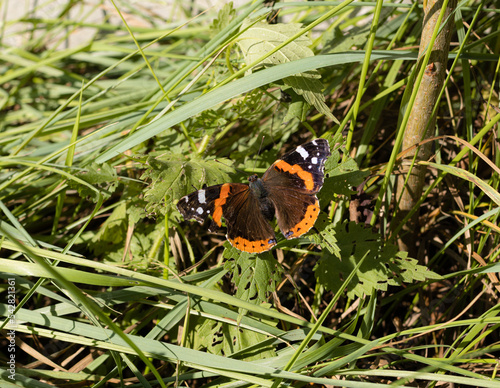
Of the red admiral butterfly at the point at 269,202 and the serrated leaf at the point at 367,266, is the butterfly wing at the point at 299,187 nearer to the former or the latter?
the red admiral butterfly at the point at 269,202

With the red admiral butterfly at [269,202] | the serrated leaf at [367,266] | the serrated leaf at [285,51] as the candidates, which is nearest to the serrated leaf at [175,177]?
the red admiral butterfly at [269,202]

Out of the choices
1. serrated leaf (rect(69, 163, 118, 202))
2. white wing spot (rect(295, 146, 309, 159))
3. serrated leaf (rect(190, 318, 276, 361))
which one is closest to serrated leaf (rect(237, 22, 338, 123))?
white wing spot (rect(295, 146, 309, 159))

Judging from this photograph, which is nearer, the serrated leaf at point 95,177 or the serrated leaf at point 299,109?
the serrated leaf at point 299,109

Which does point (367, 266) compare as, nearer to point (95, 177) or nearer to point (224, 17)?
point (95, 177)

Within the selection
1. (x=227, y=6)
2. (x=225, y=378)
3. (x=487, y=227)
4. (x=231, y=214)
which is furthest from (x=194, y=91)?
(x=487, y=227)

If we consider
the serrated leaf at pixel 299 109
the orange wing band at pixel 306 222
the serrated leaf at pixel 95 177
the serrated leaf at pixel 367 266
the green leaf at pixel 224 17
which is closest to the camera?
the orange wing band at pixel 306 222

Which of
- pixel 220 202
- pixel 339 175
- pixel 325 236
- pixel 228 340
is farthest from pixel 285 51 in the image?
pixel 228 340

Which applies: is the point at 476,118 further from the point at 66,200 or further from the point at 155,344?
the point at 66,200
